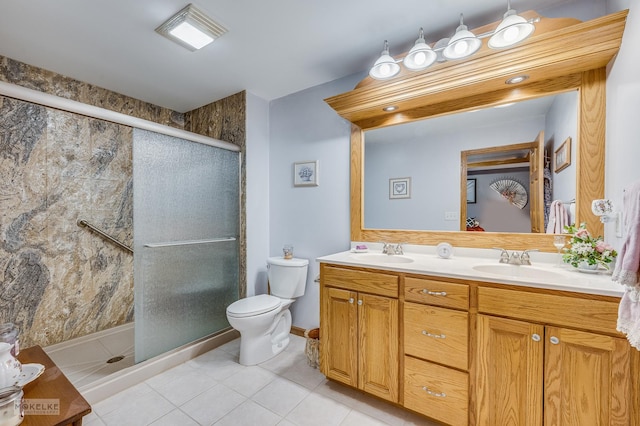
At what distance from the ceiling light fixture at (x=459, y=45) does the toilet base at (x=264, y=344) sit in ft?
6.75

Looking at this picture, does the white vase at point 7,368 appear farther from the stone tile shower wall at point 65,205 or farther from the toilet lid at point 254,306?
the stone tile shower wall at point 65,205

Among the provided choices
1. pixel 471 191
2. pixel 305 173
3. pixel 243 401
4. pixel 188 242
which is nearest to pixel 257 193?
pixel 305 173

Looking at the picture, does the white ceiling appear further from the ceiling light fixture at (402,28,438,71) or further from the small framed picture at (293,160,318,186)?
the small framed picture at (293,160,318,186)

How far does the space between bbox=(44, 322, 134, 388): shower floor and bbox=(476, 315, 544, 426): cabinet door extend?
236 centimetres

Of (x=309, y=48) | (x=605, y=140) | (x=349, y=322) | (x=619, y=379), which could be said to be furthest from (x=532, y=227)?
(x=309, y=48)

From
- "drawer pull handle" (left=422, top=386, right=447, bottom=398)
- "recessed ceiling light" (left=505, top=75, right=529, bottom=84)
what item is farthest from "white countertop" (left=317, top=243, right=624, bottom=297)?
"recessed ceiling light" (left=505, top=75, right=529, bottom=84)

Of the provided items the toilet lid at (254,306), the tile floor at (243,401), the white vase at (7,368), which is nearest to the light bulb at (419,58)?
the toilet lid at (254,306)

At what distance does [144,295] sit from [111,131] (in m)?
1.73

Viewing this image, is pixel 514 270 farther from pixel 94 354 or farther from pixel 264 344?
pixel 94 354

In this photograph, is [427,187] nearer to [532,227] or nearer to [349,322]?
[532,227]

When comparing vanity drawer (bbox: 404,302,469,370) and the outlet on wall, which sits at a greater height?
the outlet on wall

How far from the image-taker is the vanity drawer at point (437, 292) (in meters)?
1.35

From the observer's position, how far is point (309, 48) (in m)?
1.94

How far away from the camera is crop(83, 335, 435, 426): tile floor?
5.04 feet
